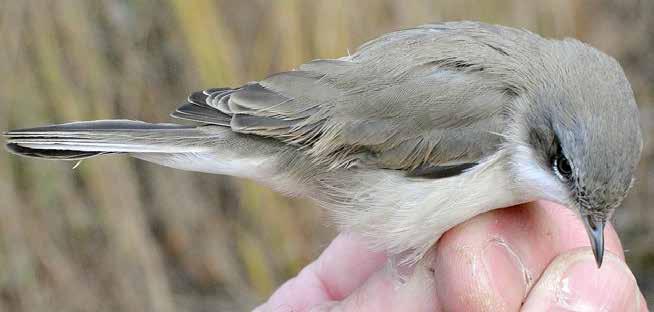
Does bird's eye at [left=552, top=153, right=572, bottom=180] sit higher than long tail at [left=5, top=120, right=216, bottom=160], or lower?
lower

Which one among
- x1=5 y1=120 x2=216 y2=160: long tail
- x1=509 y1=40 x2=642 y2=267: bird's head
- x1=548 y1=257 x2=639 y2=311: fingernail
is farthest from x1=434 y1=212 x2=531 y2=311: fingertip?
x1=5 y1=120 x2=216 y2=160: long tail

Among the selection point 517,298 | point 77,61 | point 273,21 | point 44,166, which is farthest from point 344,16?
point 517,298

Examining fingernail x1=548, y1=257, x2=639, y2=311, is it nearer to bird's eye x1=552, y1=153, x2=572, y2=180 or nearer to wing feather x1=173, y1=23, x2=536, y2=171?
bird's eye x1=552, y1=153, x2=572, y2=180

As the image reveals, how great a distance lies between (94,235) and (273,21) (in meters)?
1.99

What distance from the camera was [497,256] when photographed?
2.46 m

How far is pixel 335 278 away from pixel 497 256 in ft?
3.01

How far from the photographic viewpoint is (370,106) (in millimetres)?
→ 2500

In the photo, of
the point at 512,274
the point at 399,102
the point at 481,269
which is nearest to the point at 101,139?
the point at 399,102

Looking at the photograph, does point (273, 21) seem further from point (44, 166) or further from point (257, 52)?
point (44, 166)

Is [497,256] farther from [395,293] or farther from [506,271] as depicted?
[395,293]

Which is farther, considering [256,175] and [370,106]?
[256,175]

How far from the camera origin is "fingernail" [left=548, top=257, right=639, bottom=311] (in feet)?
7.86

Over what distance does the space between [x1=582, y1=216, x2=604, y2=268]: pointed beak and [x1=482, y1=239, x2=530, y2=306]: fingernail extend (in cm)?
27

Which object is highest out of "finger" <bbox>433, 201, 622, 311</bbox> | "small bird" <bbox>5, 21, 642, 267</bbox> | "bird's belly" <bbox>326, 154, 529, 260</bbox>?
"small bird" <bbox>5, 21, 642, 267</bbox>
